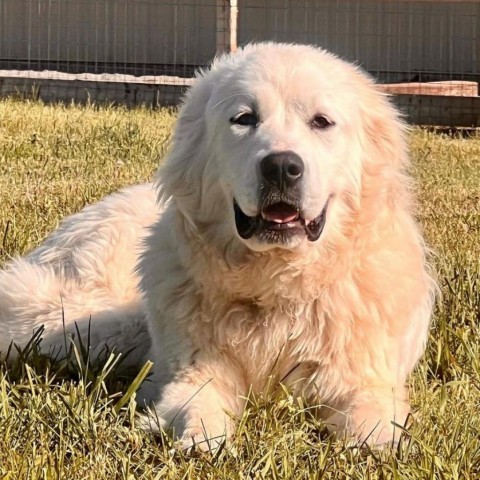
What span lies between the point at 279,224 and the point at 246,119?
1.13 ft

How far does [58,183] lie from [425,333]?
11.0ft

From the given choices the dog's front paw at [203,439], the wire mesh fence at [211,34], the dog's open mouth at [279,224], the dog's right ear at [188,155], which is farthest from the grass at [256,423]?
the wire mesh fence at [211,34]

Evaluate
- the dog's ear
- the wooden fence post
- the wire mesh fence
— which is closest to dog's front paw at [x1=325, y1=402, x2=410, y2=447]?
the dog's ear

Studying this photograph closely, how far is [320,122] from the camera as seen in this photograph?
294 centimetres

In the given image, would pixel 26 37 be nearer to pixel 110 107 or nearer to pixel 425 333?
pixel 110 107

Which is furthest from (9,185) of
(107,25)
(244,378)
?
(107,25)

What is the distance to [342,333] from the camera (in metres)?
2.95

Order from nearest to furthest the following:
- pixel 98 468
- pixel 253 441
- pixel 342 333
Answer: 1. pixel 98 468
2. pixel 253 441
3. pixel 342 333

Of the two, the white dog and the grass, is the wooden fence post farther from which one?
the white dog

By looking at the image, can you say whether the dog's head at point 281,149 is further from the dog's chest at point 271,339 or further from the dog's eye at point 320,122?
the dog's chest at point 271,339

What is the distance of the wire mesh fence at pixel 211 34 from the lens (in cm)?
1341

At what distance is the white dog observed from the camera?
9.34 ft

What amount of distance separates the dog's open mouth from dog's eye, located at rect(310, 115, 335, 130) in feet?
0.78

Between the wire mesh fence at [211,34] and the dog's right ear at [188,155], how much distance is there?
9.54m
